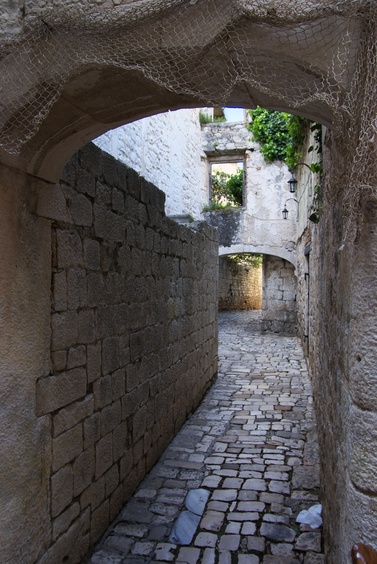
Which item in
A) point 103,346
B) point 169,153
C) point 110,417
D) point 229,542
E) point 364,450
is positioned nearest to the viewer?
point 364,450

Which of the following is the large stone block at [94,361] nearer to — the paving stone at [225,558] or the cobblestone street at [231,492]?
the cobblestone street at [231,492]

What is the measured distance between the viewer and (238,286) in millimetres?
21609

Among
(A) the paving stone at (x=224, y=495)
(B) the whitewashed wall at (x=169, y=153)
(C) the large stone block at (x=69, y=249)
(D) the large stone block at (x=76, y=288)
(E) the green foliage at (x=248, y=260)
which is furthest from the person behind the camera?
(E) the green foliage at (x=248, y=260)

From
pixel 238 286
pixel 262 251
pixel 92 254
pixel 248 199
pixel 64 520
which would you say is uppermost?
pixel 248 199

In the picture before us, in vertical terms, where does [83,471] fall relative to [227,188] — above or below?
below

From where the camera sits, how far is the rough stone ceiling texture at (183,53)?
56.9 inches

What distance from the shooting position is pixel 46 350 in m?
2.50

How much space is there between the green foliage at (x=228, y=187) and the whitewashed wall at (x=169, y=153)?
185cm

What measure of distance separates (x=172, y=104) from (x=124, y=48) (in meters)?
0.45

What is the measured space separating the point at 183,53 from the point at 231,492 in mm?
3348

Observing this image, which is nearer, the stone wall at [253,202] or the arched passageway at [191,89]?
the arched passageway at [191,89]

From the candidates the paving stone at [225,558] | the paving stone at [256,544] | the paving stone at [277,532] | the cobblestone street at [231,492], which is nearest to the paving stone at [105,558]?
the cobblestone street at [231,492]

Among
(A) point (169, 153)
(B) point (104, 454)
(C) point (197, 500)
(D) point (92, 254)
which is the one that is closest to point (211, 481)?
(C) point (197, 500)

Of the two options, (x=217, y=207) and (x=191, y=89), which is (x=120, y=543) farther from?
(x=217, y=207)
